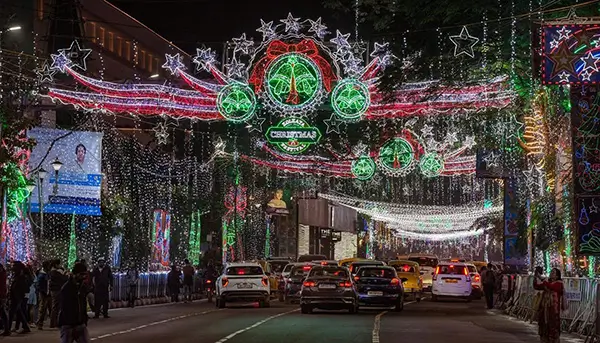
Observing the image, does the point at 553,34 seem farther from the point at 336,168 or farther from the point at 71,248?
the point at 336,168

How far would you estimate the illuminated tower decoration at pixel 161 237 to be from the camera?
48987 mm

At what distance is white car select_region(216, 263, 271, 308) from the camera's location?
3847 centimetres

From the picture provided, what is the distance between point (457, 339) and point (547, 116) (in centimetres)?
1082

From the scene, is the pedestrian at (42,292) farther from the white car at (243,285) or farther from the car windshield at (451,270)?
the car windshield at (451,270)

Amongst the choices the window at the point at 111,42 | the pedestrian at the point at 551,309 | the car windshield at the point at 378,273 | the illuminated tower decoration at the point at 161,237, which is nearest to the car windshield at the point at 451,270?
the car windshield at the point at 378,273

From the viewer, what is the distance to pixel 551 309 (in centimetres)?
2147

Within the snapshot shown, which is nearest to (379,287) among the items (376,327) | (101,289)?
(376,327)

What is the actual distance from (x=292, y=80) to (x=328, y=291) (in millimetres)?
7187

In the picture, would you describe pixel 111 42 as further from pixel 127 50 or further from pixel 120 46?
pixel 127 50

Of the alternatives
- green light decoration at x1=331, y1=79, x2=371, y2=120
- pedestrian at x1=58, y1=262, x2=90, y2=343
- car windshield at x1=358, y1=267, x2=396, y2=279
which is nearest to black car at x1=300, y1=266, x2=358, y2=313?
car windshield at x1=358, y1=267, x2=396, y2=279

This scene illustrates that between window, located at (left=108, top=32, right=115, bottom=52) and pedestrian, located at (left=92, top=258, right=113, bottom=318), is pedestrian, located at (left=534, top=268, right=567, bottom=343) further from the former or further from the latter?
window, located at (left=108, top=32, right=115, bottom=52)

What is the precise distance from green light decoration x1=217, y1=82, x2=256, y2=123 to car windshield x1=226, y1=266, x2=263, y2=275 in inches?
342

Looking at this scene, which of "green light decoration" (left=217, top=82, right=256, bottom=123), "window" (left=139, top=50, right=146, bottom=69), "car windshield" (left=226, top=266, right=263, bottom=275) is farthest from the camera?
"window" (left=139, top=50, right=146, bottom=69)

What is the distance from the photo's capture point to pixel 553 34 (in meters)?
19.2
